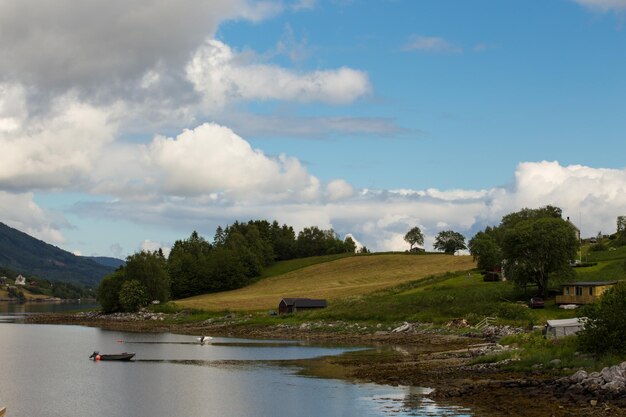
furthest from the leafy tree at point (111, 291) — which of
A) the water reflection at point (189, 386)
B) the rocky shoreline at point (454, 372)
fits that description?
the water reflection at point (189, 386)

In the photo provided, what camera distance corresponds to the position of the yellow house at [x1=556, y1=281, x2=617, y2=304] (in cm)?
8800

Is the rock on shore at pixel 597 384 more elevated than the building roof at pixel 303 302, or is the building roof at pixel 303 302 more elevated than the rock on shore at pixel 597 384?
the building roof at pixel 303 302

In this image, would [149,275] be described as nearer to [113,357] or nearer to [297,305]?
[297,305]

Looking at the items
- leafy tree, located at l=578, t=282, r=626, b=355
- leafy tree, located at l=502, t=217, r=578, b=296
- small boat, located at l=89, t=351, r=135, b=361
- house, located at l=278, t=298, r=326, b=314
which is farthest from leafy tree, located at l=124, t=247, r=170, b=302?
leafy tree, located at l=578, t=282, r=626, b=355

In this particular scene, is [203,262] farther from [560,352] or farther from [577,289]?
[560,352]

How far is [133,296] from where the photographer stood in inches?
6048

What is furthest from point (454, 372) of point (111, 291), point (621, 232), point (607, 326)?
point (621, 232)

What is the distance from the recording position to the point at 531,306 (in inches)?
3679

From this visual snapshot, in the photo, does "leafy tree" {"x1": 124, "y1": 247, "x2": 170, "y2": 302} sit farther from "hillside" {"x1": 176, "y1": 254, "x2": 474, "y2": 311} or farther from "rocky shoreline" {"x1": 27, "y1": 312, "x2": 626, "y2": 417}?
"rocky shoreline" {"x1": 27, "y1": 312, "x2": 626, "y2": 417}

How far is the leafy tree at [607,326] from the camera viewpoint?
4822 cm

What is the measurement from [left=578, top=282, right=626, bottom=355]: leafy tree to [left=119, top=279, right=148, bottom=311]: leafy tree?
11762 cm

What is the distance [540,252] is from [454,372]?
45.7 metres

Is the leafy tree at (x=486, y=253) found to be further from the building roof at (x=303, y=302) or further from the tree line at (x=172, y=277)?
the tree line at (x=172, y=277)

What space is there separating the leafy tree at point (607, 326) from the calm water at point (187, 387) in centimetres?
1274
